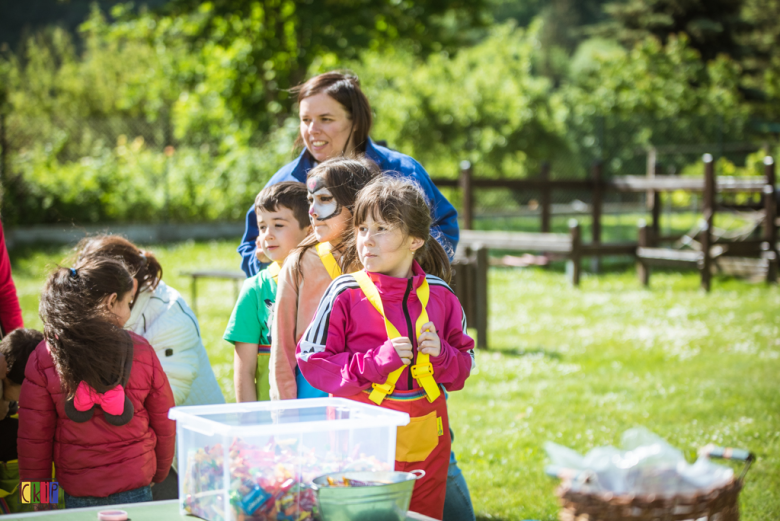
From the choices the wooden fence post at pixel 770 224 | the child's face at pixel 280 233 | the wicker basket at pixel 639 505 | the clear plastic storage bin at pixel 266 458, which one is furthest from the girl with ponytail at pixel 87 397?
the wooden fence post at pixel 770 224

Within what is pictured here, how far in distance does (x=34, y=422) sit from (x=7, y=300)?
124 centimetres

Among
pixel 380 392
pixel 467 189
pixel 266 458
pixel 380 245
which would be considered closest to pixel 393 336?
pixel 380 392

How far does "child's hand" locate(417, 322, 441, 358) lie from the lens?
2.29m

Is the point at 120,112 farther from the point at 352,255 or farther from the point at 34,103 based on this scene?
the point at 352,255

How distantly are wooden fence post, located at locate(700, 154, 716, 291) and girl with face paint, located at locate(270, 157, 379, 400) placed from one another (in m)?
9.68

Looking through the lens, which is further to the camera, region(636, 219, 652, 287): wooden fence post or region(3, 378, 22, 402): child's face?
region(636, 219, 652, 287): wooden fence post

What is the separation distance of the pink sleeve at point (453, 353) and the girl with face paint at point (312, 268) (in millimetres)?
391

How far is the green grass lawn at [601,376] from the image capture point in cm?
458

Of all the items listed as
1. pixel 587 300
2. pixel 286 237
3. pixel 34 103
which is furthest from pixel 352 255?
pixel 34 103

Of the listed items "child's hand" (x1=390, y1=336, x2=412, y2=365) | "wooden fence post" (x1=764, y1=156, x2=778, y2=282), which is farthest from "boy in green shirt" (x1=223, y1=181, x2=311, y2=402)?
"wooden fence post" (x1=764, y1=156, x2=778, y2=282)

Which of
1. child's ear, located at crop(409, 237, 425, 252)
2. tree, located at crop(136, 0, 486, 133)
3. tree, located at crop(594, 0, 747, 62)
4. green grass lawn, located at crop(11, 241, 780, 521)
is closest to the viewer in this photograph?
child's ear, located at crop(409, 237, 425, 252)

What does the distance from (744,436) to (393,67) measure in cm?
2350

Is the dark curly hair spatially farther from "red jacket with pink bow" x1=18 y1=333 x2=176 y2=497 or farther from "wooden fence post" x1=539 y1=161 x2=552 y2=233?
"wooden fence post" x1=539 y1=161 x2=552 y2=233

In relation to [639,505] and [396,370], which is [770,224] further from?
[639,505]
